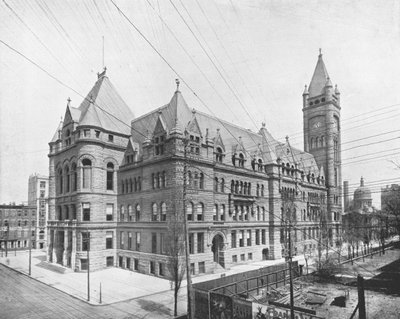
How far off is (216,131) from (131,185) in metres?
14.4

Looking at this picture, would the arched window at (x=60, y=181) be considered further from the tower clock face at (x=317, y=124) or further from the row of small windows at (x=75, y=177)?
the tower clock face at (x=317, y=124)

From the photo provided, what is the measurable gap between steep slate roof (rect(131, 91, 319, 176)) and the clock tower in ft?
31.2

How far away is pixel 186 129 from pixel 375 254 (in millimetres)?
44120

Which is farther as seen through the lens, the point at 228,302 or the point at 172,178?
the point at 172,178

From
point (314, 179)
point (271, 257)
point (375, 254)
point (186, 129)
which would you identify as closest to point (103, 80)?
point (186, 129)

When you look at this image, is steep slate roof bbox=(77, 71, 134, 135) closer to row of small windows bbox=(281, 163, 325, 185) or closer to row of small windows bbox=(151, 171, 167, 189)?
row of small windows bbox=(151, 171, 167, 189)

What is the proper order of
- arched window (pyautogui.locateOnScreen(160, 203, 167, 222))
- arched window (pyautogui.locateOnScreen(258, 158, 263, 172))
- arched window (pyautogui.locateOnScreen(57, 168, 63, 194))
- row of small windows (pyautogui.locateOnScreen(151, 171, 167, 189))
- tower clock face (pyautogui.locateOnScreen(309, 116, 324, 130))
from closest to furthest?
arched window (pyautogui.locateOnScreen(160, 203, 167, 222)) < row of small windows (pyautogui.locateOnScreen(151, 171, 167, 189)) < arched window (pyautogui.locateOnScreen(57, 168, 63, 194)) < arched window (pyautogui.locateOnScreen(258, 158, 263, 172)) < tower clock face (pyautogui.locateOnScreen(309, 116, 324, 130))

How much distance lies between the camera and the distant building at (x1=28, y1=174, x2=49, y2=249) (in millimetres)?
78250

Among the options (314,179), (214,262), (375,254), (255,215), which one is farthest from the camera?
(314,179)

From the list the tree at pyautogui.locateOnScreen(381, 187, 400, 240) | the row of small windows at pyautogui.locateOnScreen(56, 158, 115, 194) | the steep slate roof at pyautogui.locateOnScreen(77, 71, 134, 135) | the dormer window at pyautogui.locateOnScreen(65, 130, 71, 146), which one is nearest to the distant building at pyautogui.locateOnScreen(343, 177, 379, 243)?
the tree at pyautogui.locateOnScreen(381, 187, 400, 240)

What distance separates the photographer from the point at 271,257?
4844 cm

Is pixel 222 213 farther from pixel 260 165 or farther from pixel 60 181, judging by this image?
pixel 60 181

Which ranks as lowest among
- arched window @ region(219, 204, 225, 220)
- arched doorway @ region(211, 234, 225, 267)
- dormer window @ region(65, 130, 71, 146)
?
arched doorway @ region(211, 234, 225, 267)

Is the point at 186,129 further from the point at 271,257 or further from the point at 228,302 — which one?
the point at 271,257
